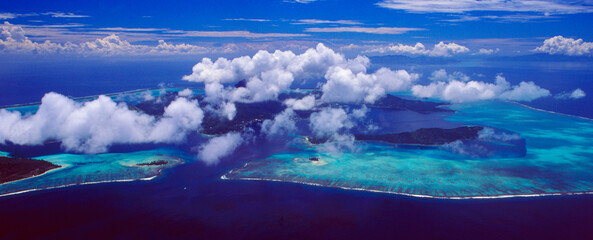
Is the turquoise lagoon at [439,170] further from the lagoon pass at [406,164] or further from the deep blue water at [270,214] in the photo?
the deep blue water at [270,214]

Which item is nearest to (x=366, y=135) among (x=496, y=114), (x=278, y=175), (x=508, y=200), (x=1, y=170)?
(x=278, y=175)

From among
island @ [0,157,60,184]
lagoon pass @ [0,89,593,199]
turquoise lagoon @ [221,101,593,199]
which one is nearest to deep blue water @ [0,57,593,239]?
turquoise lagoon @ [221,101,593,199]

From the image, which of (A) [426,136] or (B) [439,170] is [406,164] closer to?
(B) [439,170]

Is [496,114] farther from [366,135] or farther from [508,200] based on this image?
[508,200]

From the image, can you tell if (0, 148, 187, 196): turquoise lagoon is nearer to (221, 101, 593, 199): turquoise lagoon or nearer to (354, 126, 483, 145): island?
(221, 101, 593, 199): turquoise lagoon

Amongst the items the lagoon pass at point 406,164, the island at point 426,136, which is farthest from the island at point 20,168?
the island at point 426,136
